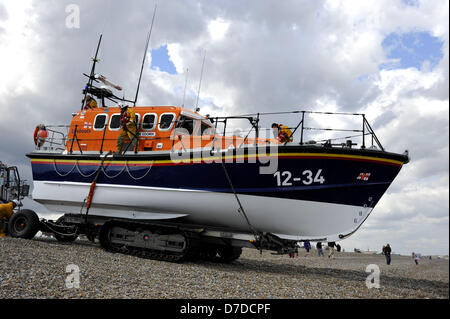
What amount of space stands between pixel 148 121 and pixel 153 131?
0.31 meters

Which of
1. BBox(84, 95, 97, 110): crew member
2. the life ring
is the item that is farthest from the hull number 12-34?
the life ring

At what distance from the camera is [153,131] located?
8852 mm

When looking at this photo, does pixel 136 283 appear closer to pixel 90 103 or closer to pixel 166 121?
pixel 166 121

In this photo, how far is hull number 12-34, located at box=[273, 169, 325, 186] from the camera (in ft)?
23.5

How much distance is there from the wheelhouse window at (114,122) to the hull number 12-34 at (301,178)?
15.0ft

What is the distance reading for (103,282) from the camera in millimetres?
5324

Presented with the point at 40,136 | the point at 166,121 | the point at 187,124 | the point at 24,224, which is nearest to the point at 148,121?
the point at 166,121

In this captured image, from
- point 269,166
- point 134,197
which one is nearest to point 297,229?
point 269,166

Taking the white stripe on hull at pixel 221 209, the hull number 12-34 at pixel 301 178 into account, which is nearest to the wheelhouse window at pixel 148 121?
the white stripe on hull at pixel 221 209

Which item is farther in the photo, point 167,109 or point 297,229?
point 167,109

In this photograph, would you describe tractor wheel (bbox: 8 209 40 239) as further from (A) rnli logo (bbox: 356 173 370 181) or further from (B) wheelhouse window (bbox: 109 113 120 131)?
(A) rnli logo (bbox: 356 173 370 181)
